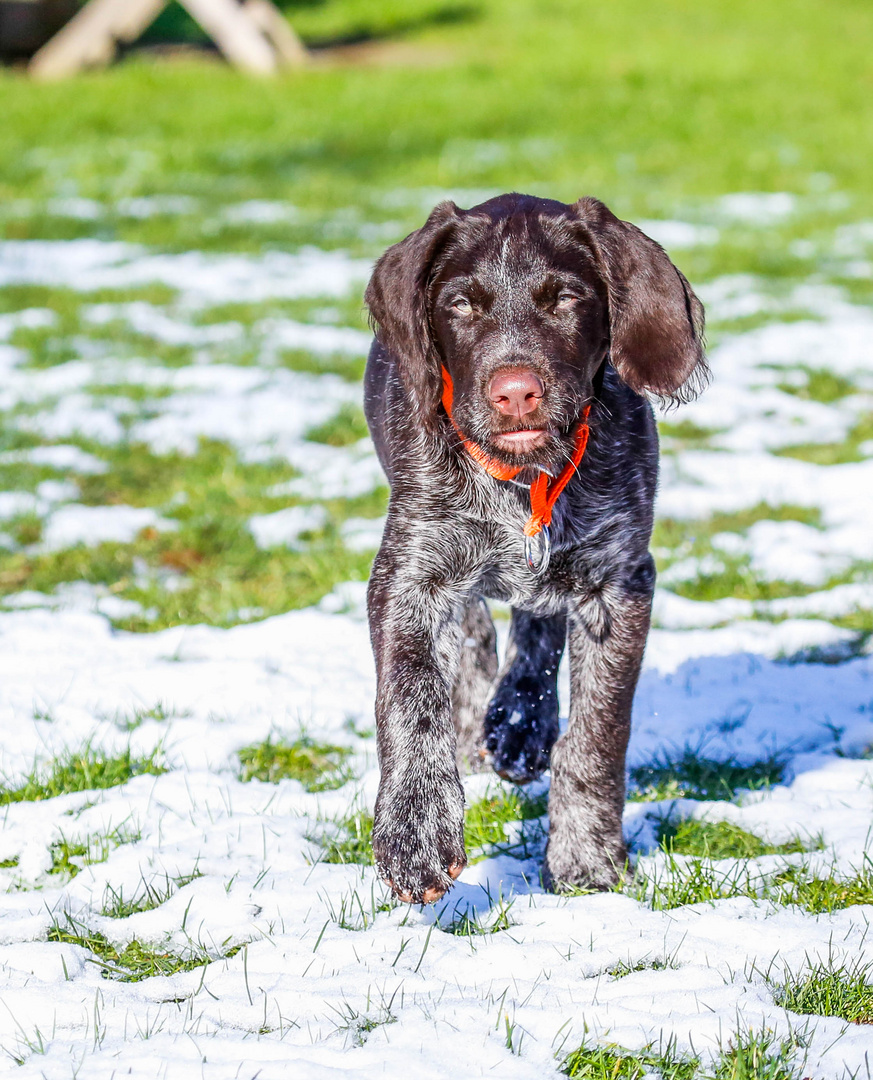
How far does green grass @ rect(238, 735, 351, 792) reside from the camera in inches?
151

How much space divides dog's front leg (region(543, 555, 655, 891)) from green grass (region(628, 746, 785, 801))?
1.59 feet

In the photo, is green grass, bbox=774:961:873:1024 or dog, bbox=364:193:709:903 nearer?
green grass, bbox=774:961:873:1024

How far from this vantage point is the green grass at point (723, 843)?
11.0ft

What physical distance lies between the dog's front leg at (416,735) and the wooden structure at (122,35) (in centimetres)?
1872

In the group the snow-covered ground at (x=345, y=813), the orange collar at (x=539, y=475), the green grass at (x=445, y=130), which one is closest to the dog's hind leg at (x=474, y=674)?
the snow-covered ground at (x=345, y=813)

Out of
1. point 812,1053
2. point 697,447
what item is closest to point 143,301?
point 697,447

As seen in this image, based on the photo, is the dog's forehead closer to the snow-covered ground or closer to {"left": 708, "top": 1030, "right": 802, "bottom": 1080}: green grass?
the snow-covered ground

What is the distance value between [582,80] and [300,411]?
16520 millimetres

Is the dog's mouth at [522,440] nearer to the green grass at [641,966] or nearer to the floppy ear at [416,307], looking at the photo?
the floppy ear at [416,307]

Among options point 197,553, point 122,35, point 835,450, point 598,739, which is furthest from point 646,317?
point 122,35

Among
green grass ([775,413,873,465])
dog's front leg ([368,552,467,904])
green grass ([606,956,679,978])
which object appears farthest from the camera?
green grass ([775,413,873,465])

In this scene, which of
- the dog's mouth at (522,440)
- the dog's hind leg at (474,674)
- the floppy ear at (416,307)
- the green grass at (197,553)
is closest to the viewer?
the dog's mouth at (522,440)

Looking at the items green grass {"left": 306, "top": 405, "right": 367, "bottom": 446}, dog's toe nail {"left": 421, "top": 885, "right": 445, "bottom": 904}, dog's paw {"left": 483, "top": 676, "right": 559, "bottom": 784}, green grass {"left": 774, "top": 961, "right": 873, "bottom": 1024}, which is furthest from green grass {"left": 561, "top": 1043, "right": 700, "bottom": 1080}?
green grass {"left": 306, "top": 405, "right": 367, "bottom": 446}

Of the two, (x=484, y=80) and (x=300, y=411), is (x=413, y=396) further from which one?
(x=484, y=80)
